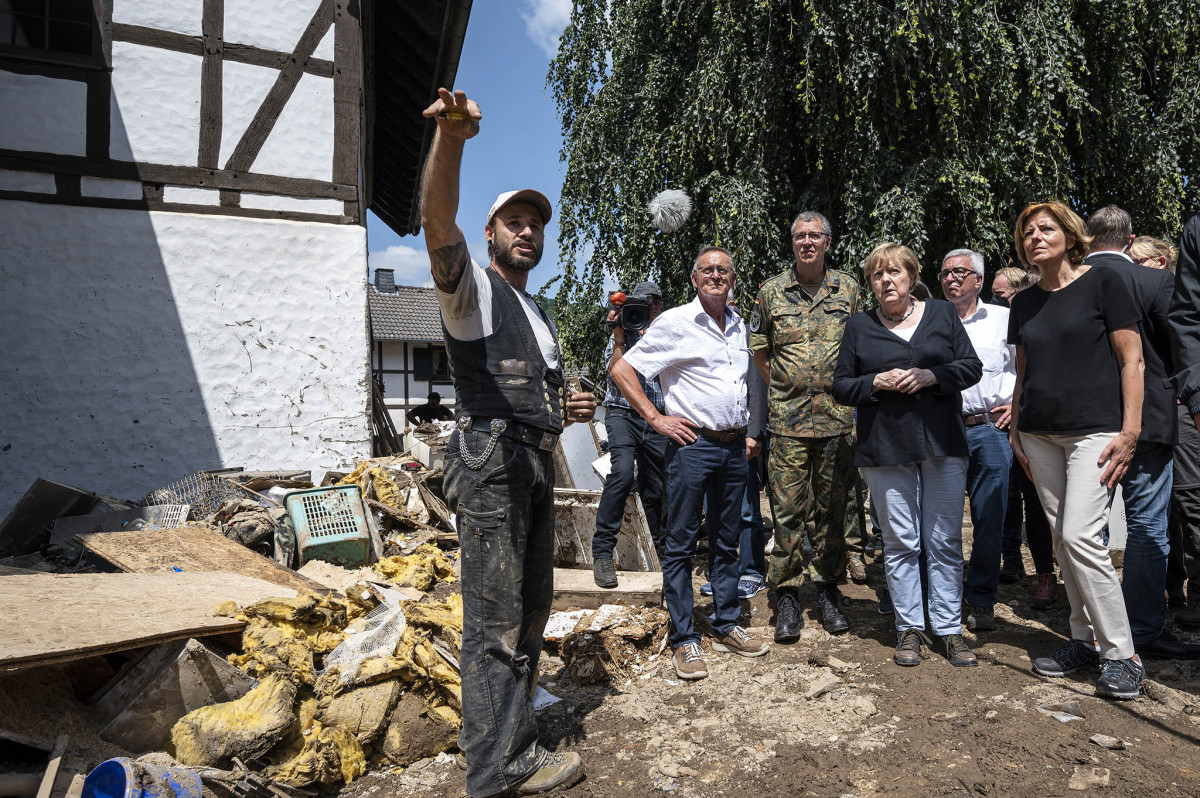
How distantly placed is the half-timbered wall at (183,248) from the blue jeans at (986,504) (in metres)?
5.30

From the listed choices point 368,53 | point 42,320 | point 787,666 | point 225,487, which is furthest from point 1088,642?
point 368,53

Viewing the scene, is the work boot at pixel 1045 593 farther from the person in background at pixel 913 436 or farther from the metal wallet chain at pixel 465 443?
the metal wallet chain at pixel 465 443

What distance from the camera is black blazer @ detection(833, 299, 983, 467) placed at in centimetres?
331

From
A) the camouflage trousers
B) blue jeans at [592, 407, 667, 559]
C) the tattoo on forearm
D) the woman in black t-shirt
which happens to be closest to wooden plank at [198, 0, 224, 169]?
blue jeans at [592, 407, 667, 559]

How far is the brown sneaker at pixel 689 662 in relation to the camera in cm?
332

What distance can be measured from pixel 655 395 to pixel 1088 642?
2.65m

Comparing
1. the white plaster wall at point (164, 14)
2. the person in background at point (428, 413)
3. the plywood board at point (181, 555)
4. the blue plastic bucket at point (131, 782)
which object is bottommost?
the blue plastic bucket at point (131, 782)

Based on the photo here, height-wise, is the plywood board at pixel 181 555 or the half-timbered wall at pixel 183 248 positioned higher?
the half-timbered wall at pixel 183 248

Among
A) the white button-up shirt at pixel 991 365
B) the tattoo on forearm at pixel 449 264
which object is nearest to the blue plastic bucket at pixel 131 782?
the tattoo on forearm at pixel 449 264

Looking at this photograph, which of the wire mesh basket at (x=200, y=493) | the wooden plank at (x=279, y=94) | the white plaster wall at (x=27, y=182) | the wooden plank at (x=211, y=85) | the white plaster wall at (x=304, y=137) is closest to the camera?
the wire mesh basket at (x=200, y=493)

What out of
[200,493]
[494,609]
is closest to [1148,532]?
[494,609]

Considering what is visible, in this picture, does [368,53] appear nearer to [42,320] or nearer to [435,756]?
[42,320]

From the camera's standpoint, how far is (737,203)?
26.1 ft

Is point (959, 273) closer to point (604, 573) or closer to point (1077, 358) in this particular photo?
point (1077, 358)
